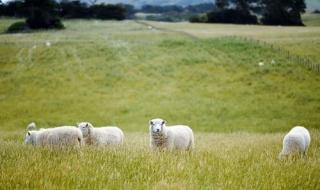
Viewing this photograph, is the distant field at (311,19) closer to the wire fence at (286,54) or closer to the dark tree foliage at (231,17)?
the dark tree foliage at (231,17)

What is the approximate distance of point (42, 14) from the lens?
57844 mm

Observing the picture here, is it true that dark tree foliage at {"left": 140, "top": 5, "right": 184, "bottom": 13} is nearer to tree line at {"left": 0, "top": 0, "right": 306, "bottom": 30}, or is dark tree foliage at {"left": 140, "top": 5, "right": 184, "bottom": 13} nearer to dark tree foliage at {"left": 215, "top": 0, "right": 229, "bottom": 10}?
tree line at {"left": 0, "top": 0, "right": 306, "bottom": 30}

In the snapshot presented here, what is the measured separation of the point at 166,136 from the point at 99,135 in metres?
3.18

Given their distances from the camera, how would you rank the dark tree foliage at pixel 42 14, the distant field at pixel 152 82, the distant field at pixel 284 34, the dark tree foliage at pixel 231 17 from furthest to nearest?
the dark tree foliage at pixel 231 17 < the dark tree foliage at pixel 42 14 < the distant field at pixel 284 34 < the distant field at pixel 152 82

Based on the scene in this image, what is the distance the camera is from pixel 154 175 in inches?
332

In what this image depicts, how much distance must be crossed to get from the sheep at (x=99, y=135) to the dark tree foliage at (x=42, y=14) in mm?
40908

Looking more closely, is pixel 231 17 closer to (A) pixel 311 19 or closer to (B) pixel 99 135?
(A) pixel 311 19

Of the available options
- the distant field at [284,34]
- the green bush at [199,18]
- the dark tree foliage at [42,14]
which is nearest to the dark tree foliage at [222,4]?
the green bush at [199,18]

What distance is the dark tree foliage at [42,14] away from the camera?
5484 cm

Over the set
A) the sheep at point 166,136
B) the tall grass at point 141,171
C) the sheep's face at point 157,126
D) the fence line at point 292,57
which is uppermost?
the tall grass at point 141,171

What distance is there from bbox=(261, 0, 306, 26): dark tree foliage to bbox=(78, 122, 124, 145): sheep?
58230 millimetres

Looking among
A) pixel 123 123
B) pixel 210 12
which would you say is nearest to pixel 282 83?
pixel 123 123

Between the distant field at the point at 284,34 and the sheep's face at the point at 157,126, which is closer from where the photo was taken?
the sheep's face at the point at 157,126

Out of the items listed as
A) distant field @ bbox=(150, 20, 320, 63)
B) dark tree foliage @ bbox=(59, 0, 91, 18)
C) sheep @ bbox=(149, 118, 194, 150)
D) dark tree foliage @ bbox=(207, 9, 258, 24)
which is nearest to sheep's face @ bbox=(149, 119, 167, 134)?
sheep @ bbox=(149, 118, 194, 150)
